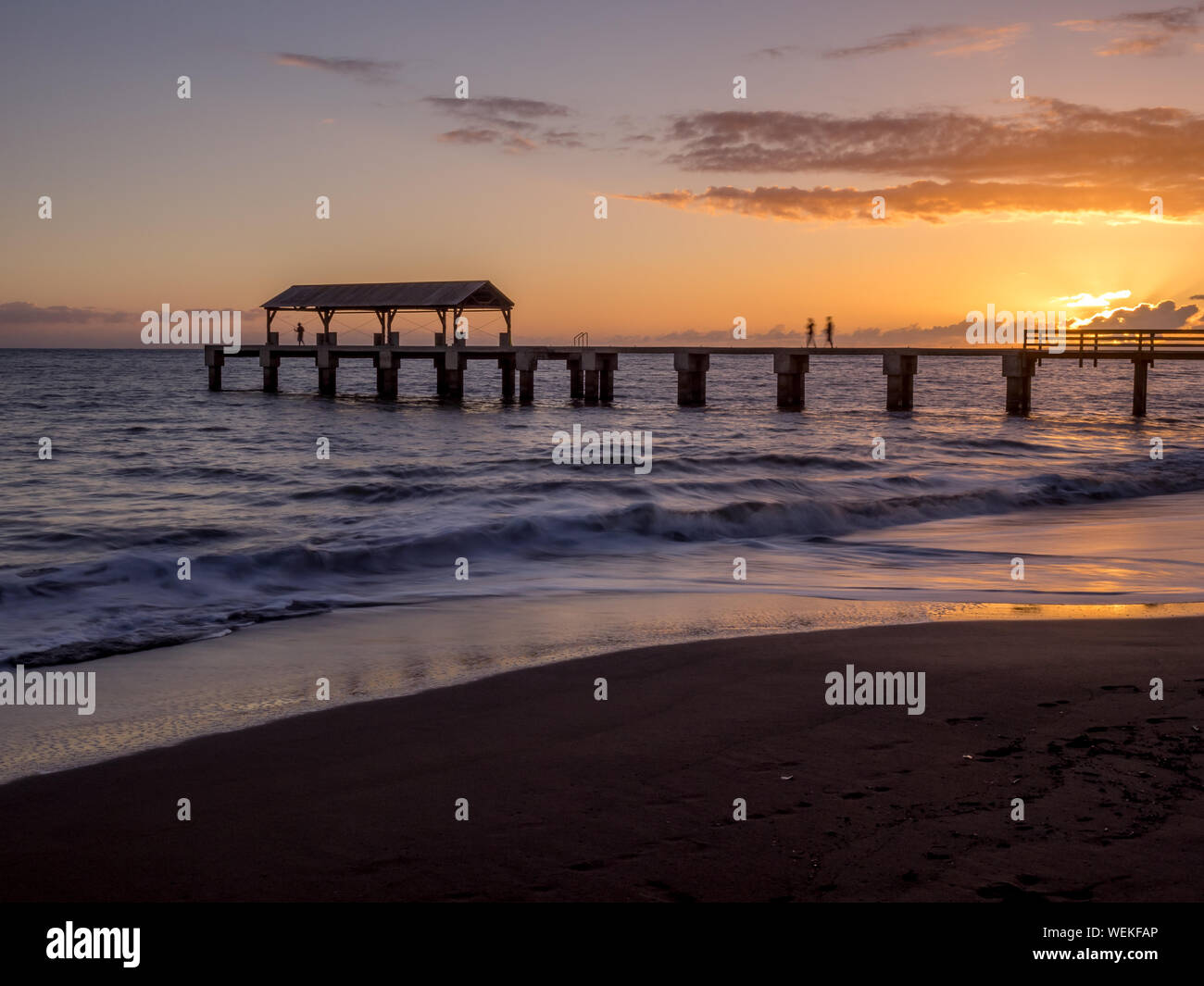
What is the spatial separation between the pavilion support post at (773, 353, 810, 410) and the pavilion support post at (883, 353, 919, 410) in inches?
135

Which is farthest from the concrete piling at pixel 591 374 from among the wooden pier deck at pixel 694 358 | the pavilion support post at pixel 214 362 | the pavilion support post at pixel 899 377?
the pavilion support post at pixel 214 362

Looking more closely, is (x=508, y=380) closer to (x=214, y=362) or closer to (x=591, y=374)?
(x=591, y=374)

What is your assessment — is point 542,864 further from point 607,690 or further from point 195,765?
point 607,690

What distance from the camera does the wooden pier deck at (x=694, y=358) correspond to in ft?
127

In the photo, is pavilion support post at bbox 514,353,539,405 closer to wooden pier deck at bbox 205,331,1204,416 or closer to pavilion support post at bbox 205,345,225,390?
wooden pier deck at bbox 205,331,1204,416

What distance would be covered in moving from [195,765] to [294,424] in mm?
34596

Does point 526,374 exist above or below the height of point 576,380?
above

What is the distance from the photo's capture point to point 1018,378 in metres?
43.0

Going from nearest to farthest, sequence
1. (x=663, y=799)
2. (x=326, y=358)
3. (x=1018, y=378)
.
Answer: (x=663, y=799)
(x=1018, y=378)
(x=326, y=358)

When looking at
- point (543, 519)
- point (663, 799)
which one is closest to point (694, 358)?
point (543, 519)

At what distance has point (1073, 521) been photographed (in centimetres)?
1723

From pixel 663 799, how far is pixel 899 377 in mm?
41856
